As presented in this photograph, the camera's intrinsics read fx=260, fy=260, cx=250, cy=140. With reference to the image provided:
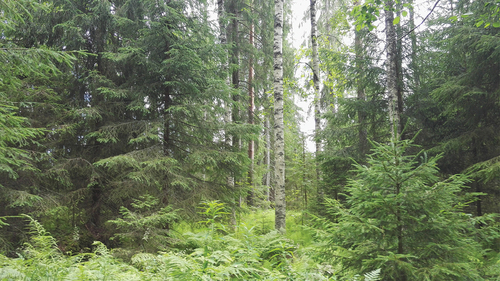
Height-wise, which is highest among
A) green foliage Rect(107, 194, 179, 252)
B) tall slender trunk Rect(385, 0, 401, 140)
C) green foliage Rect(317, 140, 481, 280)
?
tall slender trunk Rect(385, 0, 401, 140)

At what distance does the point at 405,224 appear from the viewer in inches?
118

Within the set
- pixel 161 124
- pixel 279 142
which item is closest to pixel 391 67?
pixel 279 142

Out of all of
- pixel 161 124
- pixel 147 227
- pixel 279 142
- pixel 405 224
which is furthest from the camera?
pixel 279 142

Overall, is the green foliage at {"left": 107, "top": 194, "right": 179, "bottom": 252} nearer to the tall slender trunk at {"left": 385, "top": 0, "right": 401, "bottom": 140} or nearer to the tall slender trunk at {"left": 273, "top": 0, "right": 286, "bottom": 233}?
the tall slender trunk at {"left": 273, "top": 0, "right": 286, "bottom": 233}

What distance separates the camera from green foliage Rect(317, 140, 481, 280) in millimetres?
2893

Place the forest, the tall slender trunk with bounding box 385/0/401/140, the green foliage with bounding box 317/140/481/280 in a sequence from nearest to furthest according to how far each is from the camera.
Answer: the green foliage with bounding box 317/140/481/280 < the forest < the tall slender trunk with bounding box 385/0/401/140

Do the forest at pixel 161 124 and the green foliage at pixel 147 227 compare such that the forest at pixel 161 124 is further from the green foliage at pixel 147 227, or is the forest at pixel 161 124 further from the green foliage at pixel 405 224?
the green foliage at pixel 405 224

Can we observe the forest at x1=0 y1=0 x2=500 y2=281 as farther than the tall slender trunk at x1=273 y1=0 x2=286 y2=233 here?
No

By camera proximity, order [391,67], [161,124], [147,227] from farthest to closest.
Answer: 1. [391,67]
2. [161,124]
3. [147,227]

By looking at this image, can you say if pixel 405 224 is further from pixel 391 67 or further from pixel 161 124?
pixel 391 67

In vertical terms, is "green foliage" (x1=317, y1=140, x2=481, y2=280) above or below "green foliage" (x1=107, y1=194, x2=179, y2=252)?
above

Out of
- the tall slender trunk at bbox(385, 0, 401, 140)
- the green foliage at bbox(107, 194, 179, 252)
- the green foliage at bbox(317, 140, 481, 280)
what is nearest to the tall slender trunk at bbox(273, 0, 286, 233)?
the green foliage at bbox(107, 194, 179, 252)

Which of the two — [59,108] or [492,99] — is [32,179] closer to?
[59,108]

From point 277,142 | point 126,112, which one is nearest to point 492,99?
point 277,142
